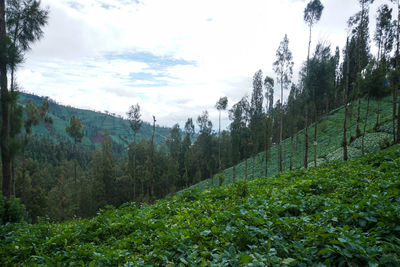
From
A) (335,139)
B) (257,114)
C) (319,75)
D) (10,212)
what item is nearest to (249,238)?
(10,212)

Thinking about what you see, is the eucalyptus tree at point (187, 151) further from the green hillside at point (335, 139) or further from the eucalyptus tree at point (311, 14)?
the eucalyptus tree at point (311, 14)

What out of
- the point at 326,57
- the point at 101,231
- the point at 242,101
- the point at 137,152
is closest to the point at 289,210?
the point at 101,231

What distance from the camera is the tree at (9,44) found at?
9.04 m

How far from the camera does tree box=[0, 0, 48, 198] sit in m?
9.04

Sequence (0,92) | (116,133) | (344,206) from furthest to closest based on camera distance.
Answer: (116,133), (0,92), (344,206)

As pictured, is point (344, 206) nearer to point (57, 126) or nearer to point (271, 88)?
point (271, 88)

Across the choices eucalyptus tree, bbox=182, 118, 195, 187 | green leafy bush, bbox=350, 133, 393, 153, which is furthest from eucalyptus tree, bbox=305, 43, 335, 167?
eucalyptus tree, bbox=182, 118, 195, 187

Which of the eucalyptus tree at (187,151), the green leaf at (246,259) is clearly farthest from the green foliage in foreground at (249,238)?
the eucalyptus tree at (187,151)

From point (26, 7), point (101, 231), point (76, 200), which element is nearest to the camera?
point (101, 231)

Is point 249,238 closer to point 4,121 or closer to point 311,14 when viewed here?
point 4,121

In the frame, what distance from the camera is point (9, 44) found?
9.05 m

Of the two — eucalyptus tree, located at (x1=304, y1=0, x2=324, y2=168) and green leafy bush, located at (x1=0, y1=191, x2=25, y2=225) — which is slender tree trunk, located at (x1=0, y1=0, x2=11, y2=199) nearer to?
green leafy bush, located at (x1=0, y1=191, x2=25, y2=225)

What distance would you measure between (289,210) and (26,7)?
1494 cm

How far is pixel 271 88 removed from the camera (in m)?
33.0
